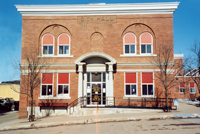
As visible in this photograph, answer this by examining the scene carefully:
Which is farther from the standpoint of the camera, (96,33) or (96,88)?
(96,33)

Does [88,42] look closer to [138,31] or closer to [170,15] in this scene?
[138,31]

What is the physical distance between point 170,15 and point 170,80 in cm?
641

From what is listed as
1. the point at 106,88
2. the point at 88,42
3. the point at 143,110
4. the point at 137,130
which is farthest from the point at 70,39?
the point at 137,130

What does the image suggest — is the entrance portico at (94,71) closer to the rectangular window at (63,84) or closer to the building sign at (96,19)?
the rectangular window at (63,84)

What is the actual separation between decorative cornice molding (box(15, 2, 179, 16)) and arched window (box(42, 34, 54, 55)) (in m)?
2.35

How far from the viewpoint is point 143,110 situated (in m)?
16.8

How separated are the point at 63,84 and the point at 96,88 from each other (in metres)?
3.28

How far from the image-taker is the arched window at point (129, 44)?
19641 mm

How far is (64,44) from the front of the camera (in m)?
20.0

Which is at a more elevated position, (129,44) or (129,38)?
(129,38)

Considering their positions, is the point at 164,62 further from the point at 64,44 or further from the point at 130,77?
the point at 64,44

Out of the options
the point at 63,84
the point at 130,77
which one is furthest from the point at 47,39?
the point at 130,77

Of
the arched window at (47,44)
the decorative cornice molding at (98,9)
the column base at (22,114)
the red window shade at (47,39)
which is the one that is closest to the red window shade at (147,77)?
the decorative cornice molding at (98,9)

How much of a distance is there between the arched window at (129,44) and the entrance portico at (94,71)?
7.01 feet
